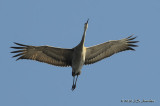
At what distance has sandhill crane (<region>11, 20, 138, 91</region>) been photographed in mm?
24297

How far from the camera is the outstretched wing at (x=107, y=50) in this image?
24969 millimetres

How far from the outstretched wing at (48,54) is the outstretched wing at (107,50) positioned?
44.7 inches

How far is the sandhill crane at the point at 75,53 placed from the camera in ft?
79.7

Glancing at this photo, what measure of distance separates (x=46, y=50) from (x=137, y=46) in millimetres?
5129

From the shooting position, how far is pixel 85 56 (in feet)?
82.1

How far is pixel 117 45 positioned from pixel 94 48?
4.40 ft

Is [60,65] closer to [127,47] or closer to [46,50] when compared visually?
[46,50]

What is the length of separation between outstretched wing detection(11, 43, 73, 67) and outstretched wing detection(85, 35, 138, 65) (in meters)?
1.14

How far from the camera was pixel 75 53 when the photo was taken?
2412cm

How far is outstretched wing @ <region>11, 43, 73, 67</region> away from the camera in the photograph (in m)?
24.4

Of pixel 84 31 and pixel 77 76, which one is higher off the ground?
pixel 84 31

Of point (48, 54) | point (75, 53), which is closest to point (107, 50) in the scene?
point (75, 53)

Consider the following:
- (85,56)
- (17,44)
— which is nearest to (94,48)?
(85,56)

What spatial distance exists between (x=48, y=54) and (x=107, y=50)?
3.33 meters
